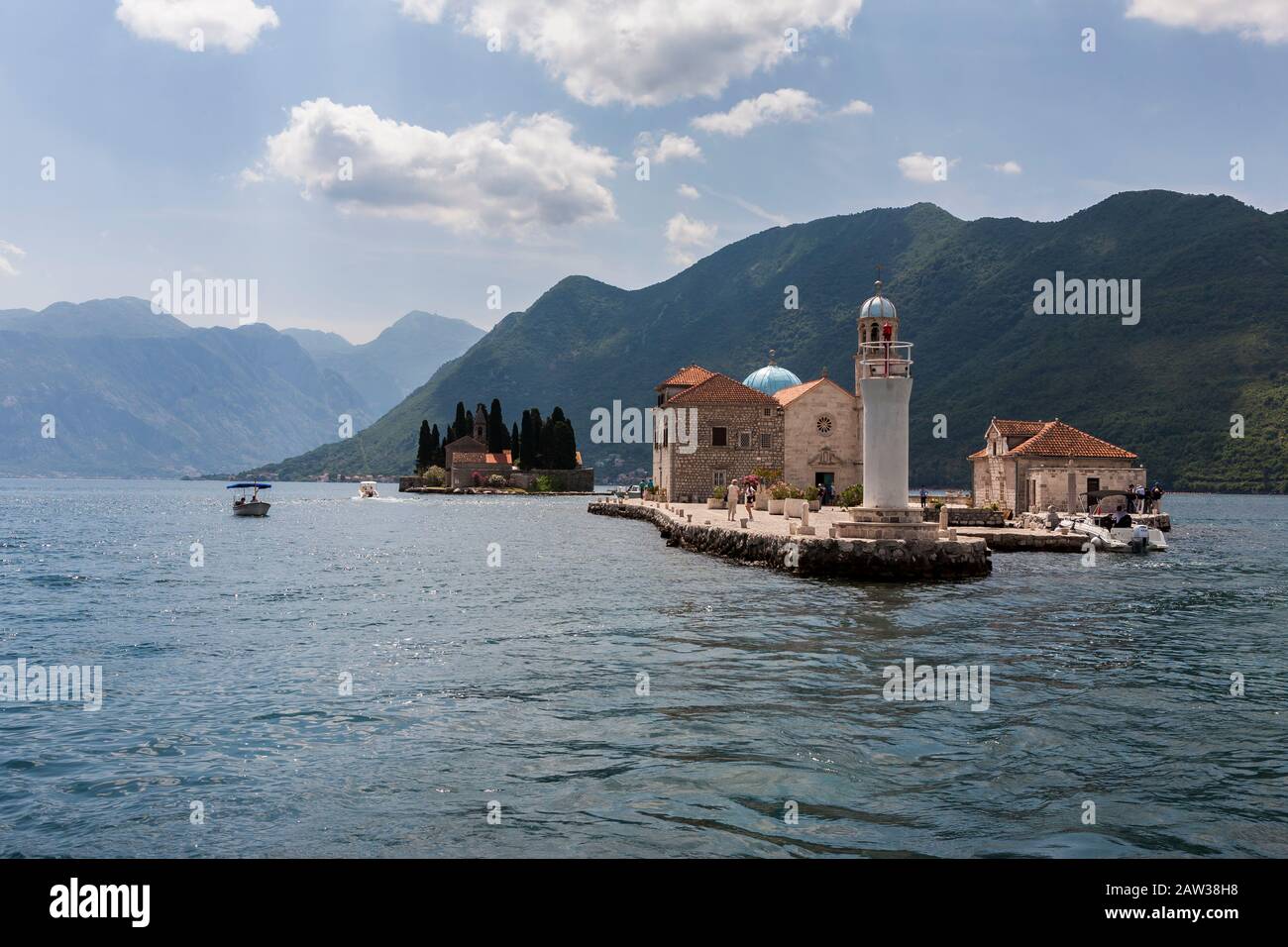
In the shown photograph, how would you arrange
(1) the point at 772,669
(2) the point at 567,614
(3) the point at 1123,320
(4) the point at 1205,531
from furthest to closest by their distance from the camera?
(3) the point at 1123,320 < (4) the point at 1205,531 < (2) the point at 567,614 < (1) the point at 772,669

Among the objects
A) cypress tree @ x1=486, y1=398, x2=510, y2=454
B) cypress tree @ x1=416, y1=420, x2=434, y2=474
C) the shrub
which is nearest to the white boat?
the shrub

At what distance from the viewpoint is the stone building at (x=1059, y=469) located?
5581cm

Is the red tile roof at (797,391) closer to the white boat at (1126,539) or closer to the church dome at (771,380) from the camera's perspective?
the church dome at (771,380)

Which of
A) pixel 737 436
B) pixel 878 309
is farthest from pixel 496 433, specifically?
pixel 878 309

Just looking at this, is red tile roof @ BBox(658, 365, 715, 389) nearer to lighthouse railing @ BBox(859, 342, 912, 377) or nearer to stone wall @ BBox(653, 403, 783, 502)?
stone wall @ BBox(653, 403, 783, 502)

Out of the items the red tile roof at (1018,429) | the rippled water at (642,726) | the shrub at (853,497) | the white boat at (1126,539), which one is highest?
the red tile roof at (1018,429)

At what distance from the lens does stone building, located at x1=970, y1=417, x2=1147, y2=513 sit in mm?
55812

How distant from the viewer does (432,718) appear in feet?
41.6

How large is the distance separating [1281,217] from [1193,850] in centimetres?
20296

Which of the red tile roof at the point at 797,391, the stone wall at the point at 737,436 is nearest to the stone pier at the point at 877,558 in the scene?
the stone wall at the point at 737,436

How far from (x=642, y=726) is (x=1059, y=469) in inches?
1996

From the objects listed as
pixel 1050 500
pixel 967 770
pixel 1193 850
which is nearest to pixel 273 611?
pixel 967 770

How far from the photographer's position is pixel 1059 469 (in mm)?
56062
